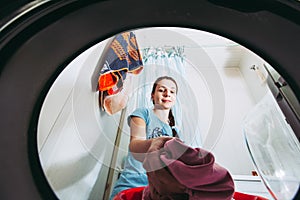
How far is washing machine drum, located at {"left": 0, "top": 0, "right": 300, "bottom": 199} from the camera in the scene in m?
0.31

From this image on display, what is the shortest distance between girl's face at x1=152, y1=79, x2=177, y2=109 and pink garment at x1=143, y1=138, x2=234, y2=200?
16.6 inches

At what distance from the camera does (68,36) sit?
356mm

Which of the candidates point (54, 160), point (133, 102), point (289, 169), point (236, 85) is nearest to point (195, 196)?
point (289, 169)

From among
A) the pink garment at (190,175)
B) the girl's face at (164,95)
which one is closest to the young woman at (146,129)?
the girl's face at (164,95)

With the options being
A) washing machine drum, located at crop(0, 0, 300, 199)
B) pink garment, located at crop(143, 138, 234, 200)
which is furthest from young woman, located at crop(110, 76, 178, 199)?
washing machine drum, located at crop(0, 0, 300, 199)

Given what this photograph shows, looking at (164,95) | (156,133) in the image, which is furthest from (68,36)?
(164,95)

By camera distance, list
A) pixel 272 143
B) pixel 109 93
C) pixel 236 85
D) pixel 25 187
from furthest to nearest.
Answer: pixel 236 85 < pixel 109 93 < pixel 272 143 < pixel 25 187

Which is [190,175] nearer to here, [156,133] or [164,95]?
[156,133]

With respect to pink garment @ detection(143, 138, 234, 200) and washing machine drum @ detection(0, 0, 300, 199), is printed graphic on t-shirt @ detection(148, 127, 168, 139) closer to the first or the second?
pink garment @ detection(143, 138, 234, 200)

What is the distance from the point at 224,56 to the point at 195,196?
165 cm

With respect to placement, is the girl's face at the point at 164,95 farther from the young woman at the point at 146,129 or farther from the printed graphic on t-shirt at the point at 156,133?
the printed graphic on t-shirt at the point at 156,133

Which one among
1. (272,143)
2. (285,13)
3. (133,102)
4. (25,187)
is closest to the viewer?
(285,13)

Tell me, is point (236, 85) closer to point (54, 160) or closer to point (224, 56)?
point (224, 56)

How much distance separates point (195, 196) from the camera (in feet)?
2.23
